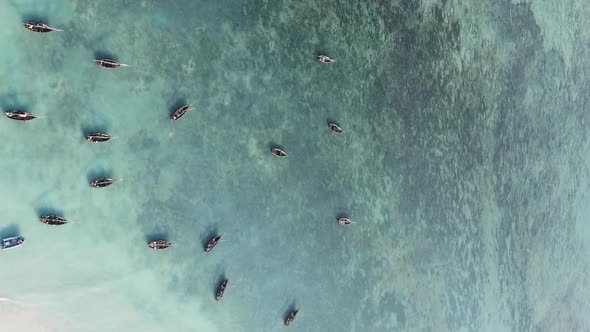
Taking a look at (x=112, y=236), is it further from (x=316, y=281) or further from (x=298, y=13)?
(x=298, y=13)

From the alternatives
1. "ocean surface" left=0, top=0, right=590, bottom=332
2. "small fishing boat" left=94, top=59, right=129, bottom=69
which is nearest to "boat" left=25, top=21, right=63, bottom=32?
"ocean surface" left=0, top=0, right=590, bottom=332

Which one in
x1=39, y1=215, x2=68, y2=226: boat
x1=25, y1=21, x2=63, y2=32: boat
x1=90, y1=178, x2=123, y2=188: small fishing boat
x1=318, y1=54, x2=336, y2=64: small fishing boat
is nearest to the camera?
x1=25, y1=21, x2=63, y2=32: boat

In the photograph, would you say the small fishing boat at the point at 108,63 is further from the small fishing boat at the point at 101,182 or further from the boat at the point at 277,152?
the boat at the point at 277,152

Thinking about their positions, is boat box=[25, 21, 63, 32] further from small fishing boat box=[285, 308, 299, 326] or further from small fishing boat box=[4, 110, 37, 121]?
small fishing boat box=[285, 308, 299, 326]

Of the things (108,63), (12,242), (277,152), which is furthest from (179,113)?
(12,242)

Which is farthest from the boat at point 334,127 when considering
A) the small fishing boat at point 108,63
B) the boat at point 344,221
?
the small fishing boat at point 108,63

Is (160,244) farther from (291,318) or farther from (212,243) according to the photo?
(291,318)

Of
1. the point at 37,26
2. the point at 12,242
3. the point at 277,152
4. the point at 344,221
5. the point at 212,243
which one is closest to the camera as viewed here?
the point at 37,26
